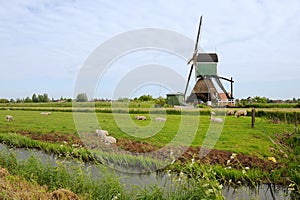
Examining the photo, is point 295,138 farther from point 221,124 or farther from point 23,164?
point 23,164

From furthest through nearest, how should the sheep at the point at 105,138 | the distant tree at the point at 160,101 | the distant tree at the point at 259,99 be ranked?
the distant tree at the point at 259,99, the distant tree at the point at 160,101, the sheep at the point at 105,138

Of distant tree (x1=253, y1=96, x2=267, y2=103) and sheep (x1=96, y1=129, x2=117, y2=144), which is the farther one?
distant tree (x1=253, y1=96, x2=267, y2=103)

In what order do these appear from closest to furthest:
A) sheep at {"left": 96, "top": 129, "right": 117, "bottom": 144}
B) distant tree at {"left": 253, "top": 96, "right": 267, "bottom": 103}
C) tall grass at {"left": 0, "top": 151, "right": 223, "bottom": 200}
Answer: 1. tall grass at {"left": 0, "top": 151, "right": 223, "bottom": 200}
2. sheep at {"left": 96, "top": 129, "right": 117, "bottom": 144}
3. distant tree at {"left": 253, "top": 96, "right": 267, "bottom": 103}

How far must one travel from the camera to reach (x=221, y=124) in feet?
44.3

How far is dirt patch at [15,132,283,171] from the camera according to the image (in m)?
6.79

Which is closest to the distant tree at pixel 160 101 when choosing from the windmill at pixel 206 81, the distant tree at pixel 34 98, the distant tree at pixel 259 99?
the windmill at pixel 206 81

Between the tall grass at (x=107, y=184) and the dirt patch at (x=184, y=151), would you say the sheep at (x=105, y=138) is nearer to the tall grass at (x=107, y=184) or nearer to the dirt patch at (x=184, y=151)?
the dirt patch at (x=184, y=151)

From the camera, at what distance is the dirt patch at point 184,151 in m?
6.79

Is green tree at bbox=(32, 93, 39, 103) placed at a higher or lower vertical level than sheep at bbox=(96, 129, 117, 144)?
higher

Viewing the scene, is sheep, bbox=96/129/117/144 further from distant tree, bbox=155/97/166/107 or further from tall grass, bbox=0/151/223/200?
distant tree, bbox=155/97/166/107

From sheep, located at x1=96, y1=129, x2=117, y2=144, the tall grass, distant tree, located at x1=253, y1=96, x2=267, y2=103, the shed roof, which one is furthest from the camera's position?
distant tree, located at x1=253, y1=96, x2=267, y2=103

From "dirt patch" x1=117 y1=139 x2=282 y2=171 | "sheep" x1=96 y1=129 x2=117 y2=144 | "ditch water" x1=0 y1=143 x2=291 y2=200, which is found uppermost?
"sheep" x1=96 y1=129 x2=117 y2=144


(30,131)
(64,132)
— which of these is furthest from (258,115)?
(30,131)

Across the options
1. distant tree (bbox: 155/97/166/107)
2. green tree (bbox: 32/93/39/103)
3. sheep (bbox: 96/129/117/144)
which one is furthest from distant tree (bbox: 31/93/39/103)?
sheep (bbox: 96/129/117/144)
